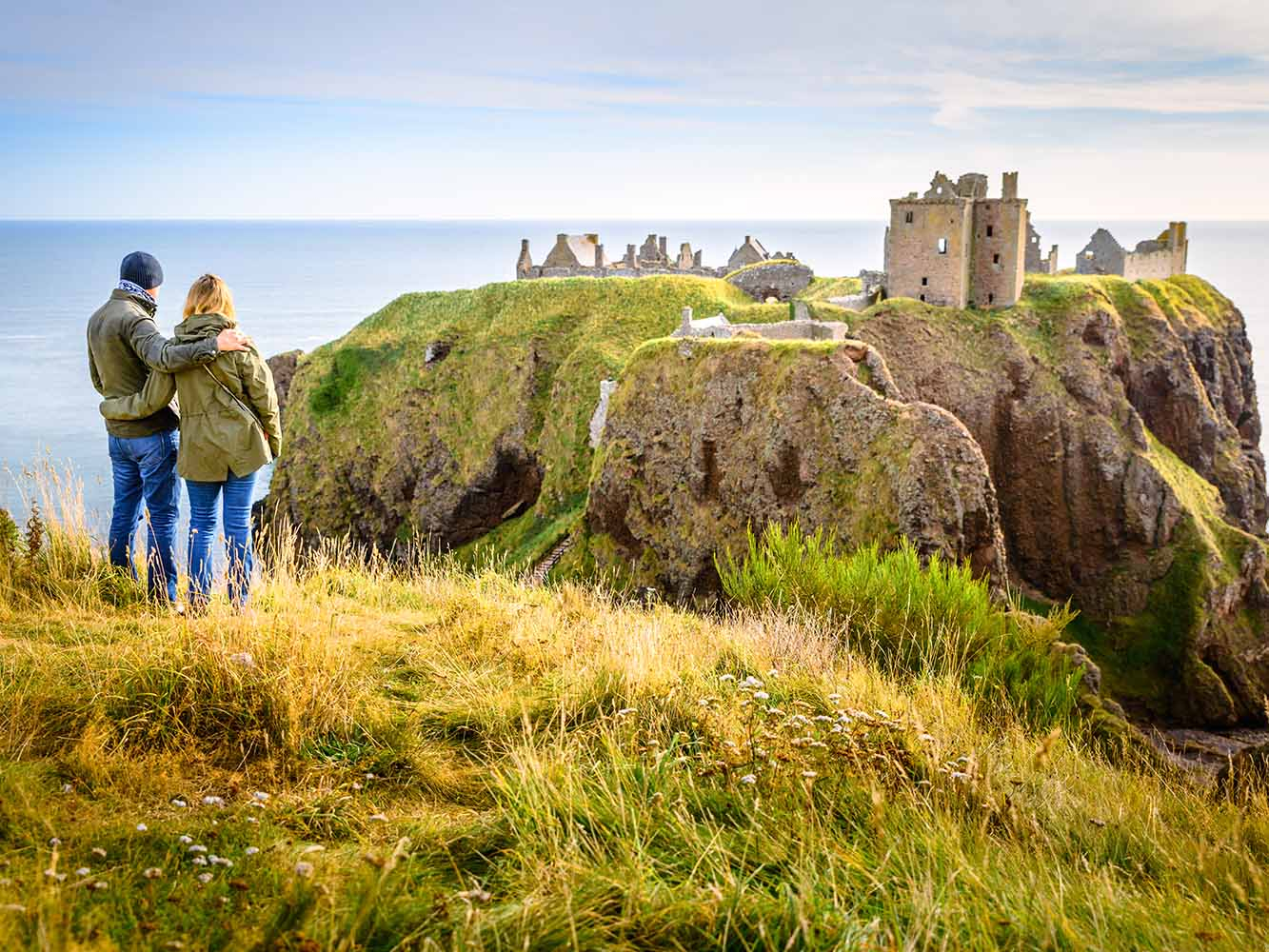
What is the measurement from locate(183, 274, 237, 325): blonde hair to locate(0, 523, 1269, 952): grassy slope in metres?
2.48

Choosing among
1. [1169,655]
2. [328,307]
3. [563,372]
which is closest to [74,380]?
[563,372]

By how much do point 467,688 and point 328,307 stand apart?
13491 cm

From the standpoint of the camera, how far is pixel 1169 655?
4375 cm

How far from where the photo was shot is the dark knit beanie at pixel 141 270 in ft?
28.7

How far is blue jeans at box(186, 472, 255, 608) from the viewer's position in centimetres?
814

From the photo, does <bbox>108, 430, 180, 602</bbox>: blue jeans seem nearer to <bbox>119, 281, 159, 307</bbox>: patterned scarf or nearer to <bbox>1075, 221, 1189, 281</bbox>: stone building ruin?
<bbox>119, 281, 159, 307</bbox>: patterned scarf

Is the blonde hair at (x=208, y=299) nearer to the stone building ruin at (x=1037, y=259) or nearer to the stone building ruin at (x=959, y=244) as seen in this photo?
the stone building ruin at (x=959, y=244)

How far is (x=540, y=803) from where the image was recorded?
4.81 metres

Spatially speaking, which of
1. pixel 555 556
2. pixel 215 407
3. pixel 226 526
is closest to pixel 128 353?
pixel 215 407

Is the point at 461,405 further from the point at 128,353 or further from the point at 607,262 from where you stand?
the point at 128,353

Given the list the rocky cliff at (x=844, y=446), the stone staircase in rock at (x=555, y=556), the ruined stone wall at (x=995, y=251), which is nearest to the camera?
the rocky cliff at (x=844, y=446)

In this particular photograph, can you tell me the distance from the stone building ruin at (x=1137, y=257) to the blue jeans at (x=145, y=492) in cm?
6711

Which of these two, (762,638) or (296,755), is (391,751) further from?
(762,638)

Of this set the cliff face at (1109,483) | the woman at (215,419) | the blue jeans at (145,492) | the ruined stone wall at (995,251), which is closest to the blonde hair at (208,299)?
the woman at (215,419)
